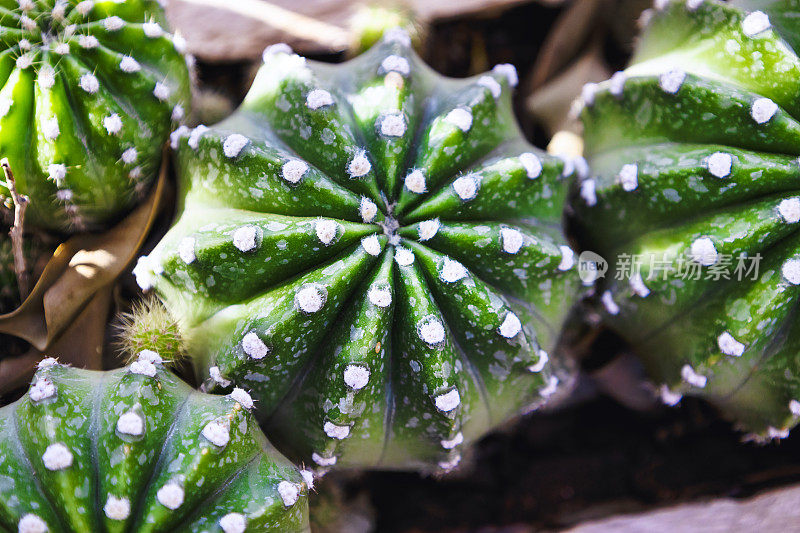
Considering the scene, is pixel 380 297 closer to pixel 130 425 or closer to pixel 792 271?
pixel 130 425

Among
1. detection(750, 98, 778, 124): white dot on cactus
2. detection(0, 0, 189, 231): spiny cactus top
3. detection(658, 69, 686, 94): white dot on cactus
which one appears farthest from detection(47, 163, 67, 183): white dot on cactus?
detection(750, 98, 778, 124): white dot on cactus

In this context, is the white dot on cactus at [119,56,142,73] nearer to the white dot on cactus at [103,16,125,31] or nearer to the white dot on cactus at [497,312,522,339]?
the white dot on cactus at [103,16,125,31]

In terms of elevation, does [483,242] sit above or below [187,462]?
above

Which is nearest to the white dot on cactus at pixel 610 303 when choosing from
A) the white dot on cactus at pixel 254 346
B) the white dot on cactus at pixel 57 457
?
the white dot on cactus at pixel 254 346

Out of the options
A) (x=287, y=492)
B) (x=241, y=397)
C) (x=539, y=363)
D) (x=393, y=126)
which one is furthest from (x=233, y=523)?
(x=393, y=126)

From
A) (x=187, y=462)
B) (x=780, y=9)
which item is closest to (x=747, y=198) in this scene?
(x=780, y=9)

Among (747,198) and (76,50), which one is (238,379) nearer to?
(76,50)

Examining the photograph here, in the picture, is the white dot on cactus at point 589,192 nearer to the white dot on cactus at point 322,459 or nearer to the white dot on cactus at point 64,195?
the white dot on cactus at point 322,459
